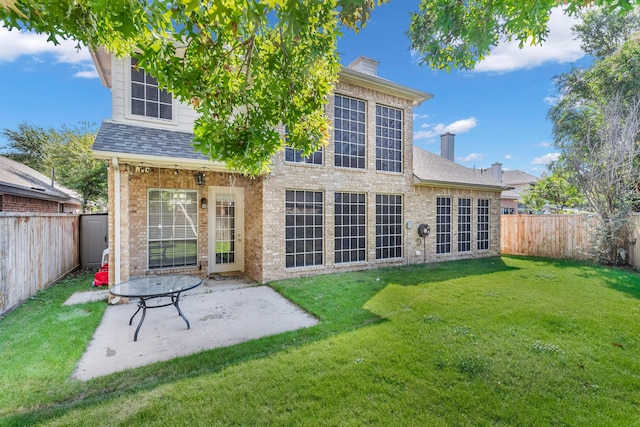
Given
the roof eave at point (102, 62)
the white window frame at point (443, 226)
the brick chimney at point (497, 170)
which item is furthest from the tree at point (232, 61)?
the brick chimney at point (497, 170)

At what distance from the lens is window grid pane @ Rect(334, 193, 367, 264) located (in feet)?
30.0

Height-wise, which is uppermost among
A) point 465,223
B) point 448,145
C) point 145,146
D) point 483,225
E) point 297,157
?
point 448,145

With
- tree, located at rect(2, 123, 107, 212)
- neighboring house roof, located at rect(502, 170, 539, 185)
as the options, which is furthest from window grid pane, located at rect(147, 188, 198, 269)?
neighboring house roof, located at rect(502, 170, 539, 185)

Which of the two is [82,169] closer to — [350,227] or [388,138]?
[350,227]

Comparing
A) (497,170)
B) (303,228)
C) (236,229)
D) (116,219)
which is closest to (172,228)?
(236,229)

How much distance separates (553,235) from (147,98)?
15969 mm

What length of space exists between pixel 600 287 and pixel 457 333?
19.2 ft

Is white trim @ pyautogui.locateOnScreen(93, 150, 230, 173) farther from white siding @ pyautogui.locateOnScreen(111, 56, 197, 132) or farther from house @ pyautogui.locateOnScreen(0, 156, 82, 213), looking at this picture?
house @ pyautogui.locateOnScreen(0, 156, 82, 213)

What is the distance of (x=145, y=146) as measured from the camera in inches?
243

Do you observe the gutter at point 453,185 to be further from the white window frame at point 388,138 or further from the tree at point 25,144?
the tree at point 25,144

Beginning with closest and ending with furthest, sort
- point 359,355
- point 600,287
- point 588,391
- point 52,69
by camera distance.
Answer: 1. point 588,391
2. point 359,355
3. point 600,287
4. point 52,69

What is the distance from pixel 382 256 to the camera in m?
9.98

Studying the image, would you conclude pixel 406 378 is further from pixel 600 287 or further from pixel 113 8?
pixel 600 287

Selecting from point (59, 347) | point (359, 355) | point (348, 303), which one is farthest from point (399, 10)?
point (59, 347)
